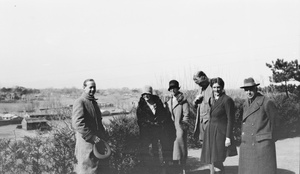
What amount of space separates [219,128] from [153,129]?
1.30 meters

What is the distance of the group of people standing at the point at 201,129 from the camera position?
4.38 metres

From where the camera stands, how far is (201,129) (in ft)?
18.0

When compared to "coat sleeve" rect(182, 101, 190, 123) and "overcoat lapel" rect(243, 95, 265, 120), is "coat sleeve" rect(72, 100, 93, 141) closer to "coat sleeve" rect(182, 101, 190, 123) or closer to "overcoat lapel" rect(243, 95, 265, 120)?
"coat sleeve" rect(182, 101, 190, 123)

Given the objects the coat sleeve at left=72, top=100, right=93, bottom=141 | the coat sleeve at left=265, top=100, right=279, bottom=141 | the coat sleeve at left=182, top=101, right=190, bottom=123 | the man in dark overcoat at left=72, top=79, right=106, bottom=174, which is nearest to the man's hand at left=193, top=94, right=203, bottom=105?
the coat sleeve at left=182, top=101, right=190, bottom=123

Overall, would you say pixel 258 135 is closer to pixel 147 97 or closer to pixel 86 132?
pixel 147 97

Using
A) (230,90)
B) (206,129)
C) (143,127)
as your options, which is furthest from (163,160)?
(230,90)

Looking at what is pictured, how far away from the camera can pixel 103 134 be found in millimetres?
4852

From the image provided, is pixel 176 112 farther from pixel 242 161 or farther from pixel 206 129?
pixel 242 161

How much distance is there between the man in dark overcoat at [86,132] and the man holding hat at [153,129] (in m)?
1.19

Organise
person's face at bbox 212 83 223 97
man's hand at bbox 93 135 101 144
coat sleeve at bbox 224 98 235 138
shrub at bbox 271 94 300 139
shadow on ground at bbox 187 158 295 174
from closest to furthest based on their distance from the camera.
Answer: man's hand at bbox 93 135 101 144, coat sleeve at bbox 224 98 235 138, person's face at bbox 212 83 223 97, shadow on ground at bbox 187 158 295 174, shrub at bbox 271 94 300 139

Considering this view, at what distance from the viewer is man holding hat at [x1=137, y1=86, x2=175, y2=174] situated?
567cm

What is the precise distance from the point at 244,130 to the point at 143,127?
1888 millimetres

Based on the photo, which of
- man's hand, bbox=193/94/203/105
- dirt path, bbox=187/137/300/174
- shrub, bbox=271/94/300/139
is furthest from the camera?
shrub, bbox=271/94/300/139

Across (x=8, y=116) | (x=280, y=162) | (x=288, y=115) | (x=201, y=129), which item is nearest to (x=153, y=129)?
(x=201, y=129)
